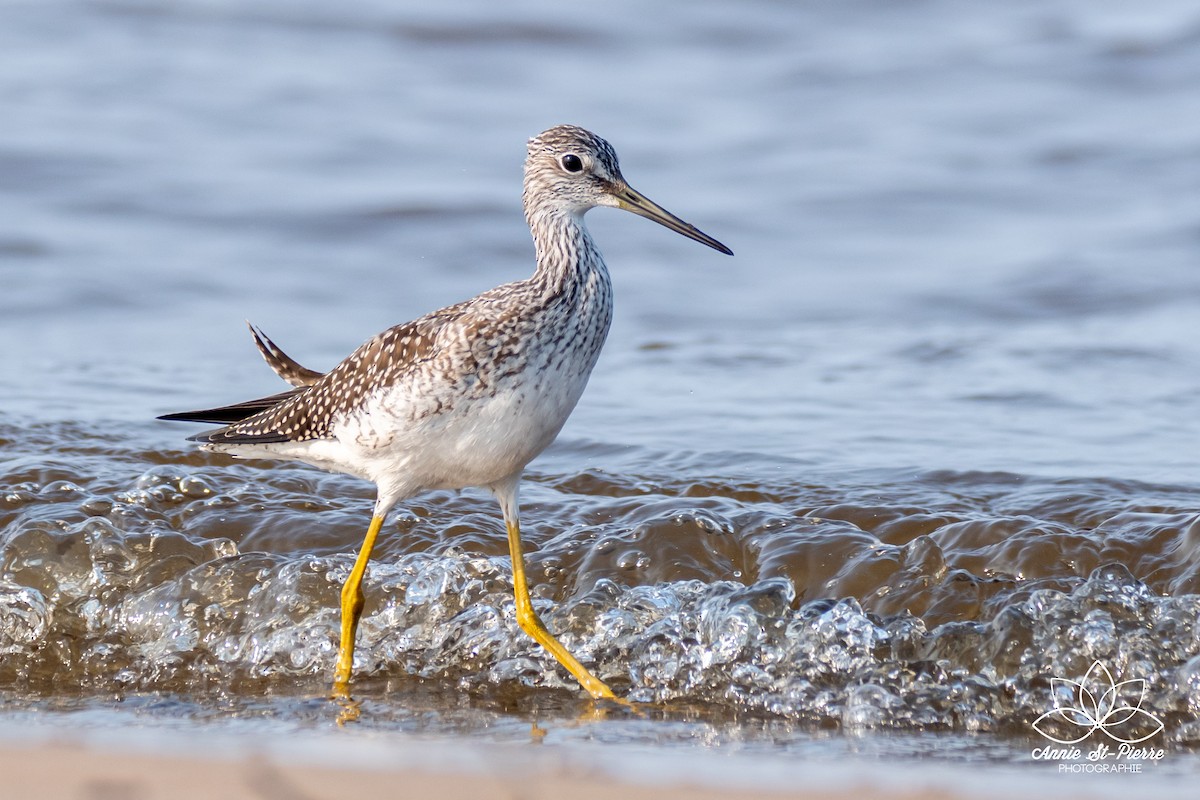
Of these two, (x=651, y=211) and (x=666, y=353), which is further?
(x=666, y=353)

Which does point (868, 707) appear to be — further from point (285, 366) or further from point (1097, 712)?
point (285, 366)

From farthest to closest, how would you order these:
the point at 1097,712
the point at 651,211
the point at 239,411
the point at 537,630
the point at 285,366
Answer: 1. the point at 285,366
2. the point at 239,411
3. the point at 651,211
4. the point at 537,630
5. the point at 1097,712

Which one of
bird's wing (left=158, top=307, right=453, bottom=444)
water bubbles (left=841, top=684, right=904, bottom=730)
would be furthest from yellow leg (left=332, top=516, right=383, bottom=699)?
water bubbles (left=841, top=684, right=904, bottom=730)

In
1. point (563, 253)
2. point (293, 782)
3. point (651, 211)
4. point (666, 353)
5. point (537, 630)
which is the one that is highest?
point (651, 211)

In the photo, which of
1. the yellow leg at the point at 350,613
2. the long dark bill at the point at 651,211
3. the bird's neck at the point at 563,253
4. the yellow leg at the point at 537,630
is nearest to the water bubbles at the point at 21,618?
the yellow leg at the point at 350,613

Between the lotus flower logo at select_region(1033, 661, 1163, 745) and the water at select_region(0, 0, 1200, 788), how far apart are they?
0.08 metres

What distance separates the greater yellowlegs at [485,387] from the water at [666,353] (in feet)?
2.20

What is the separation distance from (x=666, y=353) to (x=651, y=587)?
4913mm

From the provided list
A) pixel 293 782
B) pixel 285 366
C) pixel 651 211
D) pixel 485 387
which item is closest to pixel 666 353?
pixel 285 366

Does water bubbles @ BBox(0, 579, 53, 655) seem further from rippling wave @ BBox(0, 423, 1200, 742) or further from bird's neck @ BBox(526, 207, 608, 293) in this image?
bird's neck @ BBox(526, 207, 608, 293)

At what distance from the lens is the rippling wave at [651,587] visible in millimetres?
6434

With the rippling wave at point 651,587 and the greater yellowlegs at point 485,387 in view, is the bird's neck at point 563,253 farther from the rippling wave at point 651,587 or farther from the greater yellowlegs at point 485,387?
the rippling wave at point 651,587

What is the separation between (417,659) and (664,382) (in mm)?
4629

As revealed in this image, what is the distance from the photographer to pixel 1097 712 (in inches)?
240
